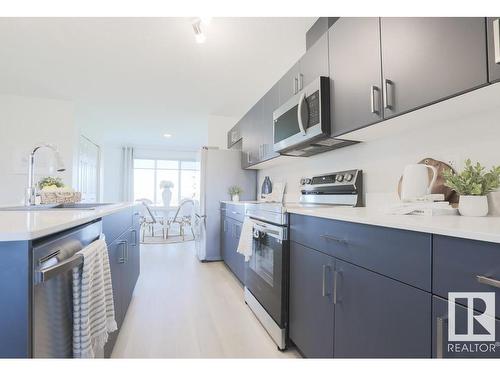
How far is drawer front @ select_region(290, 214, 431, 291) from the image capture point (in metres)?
0.81

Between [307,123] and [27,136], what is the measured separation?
4.03m

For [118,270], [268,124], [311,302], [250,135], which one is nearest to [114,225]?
[118,270]

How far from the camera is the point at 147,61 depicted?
2717 millimetres

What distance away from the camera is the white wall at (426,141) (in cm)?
115

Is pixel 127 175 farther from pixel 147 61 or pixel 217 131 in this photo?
pixel 147 61

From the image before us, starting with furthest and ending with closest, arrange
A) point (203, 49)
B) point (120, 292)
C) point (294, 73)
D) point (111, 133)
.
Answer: point (111, 133), point (203, 49), point (294, 73), point (120, 292)

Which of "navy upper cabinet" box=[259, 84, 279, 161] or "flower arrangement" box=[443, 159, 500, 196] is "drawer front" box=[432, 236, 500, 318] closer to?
"flower arrangement" box=[443, 159, 500, 196]

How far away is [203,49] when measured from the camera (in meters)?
2.48

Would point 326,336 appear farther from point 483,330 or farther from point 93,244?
point 93,244

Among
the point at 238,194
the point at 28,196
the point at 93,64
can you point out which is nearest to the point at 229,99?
the point at 238,194

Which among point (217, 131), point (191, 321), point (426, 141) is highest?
point (217, 131)

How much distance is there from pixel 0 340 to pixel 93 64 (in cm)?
289
